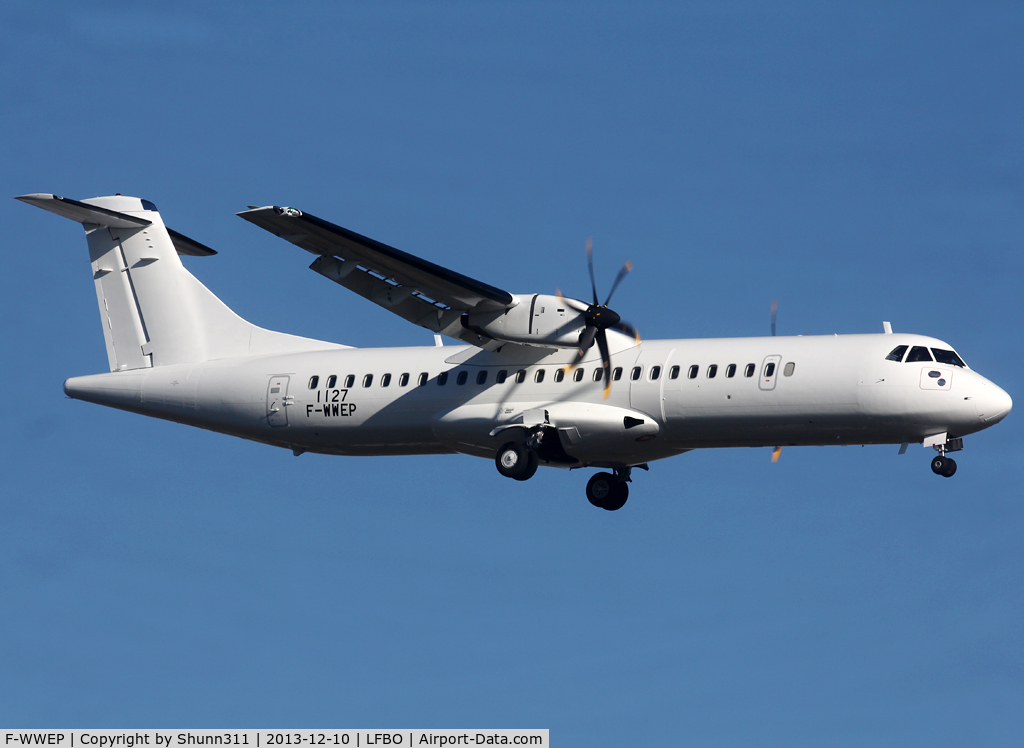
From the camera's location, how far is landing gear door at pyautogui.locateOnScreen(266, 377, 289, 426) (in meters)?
28.0

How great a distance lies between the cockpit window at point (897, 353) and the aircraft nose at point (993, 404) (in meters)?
1.41

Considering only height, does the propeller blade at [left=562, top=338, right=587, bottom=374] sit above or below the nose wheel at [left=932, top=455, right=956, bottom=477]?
above

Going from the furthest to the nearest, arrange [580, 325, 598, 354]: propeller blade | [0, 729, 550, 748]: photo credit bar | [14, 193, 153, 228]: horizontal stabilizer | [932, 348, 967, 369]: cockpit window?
[14, 193, 153, 228]: horizontal stabilizer, [580, 325, 598, 354]: propeller blade, [932, 348, 967, 369]: cockpit window, [0, 729, 550, 748]: photo credit bar

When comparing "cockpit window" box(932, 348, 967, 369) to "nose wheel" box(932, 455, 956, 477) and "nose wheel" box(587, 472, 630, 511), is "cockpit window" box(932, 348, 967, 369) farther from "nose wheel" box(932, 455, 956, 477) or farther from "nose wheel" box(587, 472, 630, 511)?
"nose wheel" box(587, 472, 630, 511)

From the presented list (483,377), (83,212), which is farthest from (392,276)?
(83,212)

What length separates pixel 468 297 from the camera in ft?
83.8

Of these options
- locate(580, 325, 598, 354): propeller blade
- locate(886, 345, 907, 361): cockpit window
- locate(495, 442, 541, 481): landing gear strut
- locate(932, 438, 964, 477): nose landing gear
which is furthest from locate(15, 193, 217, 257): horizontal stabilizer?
locate(932, 438, 964, 477): nose landing gear

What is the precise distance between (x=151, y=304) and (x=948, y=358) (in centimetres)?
1595

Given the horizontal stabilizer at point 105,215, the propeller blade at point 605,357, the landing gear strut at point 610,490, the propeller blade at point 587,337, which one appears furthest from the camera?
the landing gear strut at point 610,490

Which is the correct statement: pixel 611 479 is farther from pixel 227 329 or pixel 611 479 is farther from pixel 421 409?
pixel 227 329

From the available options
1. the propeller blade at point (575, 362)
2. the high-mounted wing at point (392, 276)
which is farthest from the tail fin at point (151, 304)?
the propeller blade at point (575, 362)

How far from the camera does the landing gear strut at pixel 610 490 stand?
27.9 metres

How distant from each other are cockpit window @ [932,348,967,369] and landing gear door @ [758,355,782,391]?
8.49 feet

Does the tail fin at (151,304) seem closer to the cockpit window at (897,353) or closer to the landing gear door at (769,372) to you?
the landing gear door at (769,372)
